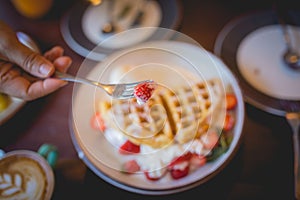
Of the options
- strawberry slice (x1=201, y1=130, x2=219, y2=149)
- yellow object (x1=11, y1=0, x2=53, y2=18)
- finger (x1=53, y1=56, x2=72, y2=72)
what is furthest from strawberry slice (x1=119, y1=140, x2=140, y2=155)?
yellow object (x1=11, y1=0, x2=53, y2=18)

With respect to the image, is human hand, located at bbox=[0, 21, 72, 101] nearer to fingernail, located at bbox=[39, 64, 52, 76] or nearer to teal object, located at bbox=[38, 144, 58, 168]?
fingernail, located at bbox=[39, 64, 52, 76]

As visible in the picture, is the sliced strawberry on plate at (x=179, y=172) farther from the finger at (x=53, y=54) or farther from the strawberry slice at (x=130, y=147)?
the finger at (x=53, y=54)

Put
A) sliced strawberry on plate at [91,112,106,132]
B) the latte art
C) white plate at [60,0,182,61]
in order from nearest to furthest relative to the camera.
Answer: the latte art, sliced strawberry on plate at [91,112,106,132], white plate at [60,0,182,61]

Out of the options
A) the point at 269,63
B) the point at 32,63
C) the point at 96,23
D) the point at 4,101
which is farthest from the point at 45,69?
the point at 269,63

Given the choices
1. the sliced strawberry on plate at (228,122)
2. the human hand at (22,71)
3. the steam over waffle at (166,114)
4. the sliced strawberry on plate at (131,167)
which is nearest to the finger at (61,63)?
the human hand at (22,71)

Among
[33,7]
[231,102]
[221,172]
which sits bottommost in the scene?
[221,172]

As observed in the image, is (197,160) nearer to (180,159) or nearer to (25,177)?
(180,159)
